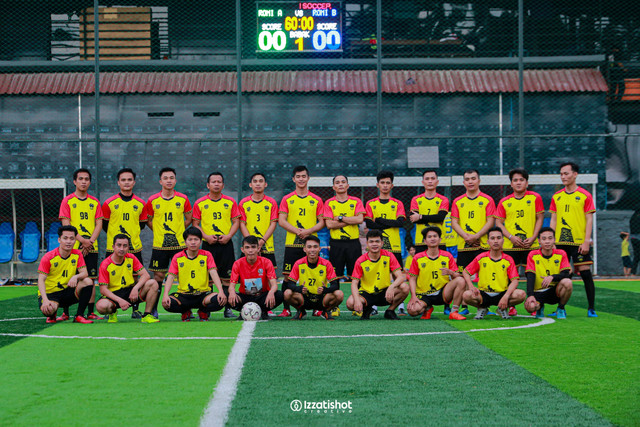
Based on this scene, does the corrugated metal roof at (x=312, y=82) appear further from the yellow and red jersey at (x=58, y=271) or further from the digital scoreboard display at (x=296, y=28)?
the yellow and red jersey at (x=58, y=271)

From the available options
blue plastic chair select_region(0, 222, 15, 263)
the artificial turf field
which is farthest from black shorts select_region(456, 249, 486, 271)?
blue plastic chair select_region(0, 222, 15, 263)

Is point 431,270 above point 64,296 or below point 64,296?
above

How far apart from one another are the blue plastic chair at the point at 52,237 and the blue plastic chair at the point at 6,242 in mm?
831

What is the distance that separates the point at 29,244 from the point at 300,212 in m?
11.2

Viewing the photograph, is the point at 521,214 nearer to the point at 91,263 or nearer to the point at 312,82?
the point at 91,263

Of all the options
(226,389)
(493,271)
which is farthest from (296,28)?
(226,389)

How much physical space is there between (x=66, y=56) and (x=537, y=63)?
42.3 feet

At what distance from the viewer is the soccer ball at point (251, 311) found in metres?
8.06

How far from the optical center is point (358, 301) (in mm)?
7988

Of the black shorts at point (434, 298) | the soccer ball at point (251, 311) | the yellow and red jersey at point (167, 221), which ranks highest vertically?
the yellow and red jersey at point (167, 221)

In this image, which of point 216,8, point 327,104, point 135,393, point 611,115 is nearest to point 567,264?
point 135,393

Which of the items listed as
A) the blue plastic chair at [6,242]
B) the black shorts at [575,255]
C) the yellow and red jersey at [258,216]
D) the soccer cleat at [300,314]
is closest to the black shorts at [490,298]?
the black shorts at [575,255]

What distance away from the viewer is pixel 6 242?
1775 centimetres

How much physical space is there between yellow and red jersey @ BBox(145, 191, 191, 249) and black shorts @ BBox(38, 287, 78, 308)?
115 cm
